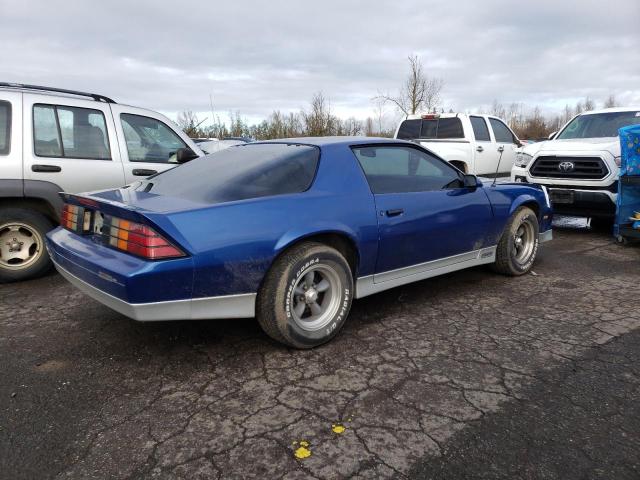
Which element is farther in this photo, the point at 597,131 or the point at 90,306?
the point at 597,131

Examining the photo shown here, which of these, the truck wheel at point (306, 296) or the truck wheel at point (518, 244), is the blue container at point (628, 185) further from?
the truck wheel at point (306, 296)

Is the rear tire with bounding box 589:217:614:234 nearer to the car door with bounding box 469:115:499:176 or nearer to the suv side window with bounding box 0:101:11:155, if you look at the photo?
the car door with bounding box 469:115:499:176

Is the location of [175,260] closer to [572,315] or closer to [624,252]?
[572,315]

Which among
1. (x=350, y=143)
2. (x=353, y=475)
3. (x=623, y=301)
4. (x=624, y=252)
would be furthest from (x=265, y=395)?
(x=624, y=252)

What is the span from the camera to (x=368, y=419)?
2.48 meters

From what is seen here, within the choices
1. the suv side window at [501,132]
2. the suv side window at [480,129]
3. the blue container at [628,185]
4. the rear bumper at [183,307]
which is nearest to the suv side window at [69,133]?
the rear bumper at [183,307]

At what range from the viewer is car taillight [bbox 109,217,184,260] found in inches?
106

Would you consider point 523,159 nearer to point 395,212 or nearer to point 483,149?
point 483,149

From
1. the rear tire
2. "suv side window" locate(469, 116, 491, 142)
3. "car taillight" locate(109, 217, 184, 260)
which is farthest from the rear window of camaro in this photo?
"suv side window" locate(469, 116, 491, 142)

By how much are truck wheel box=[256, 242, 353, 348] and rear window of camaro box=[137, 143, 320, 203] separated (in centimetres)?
46

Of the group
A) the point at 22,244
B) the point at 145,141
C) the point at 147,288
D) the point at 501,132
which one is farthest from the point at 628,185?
the point at 22,244

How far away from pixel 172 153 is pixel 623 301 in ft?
15.6

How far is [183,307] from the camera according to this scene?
278cm

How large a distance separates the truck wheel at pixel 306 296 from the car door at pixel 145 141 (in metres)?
2.79
